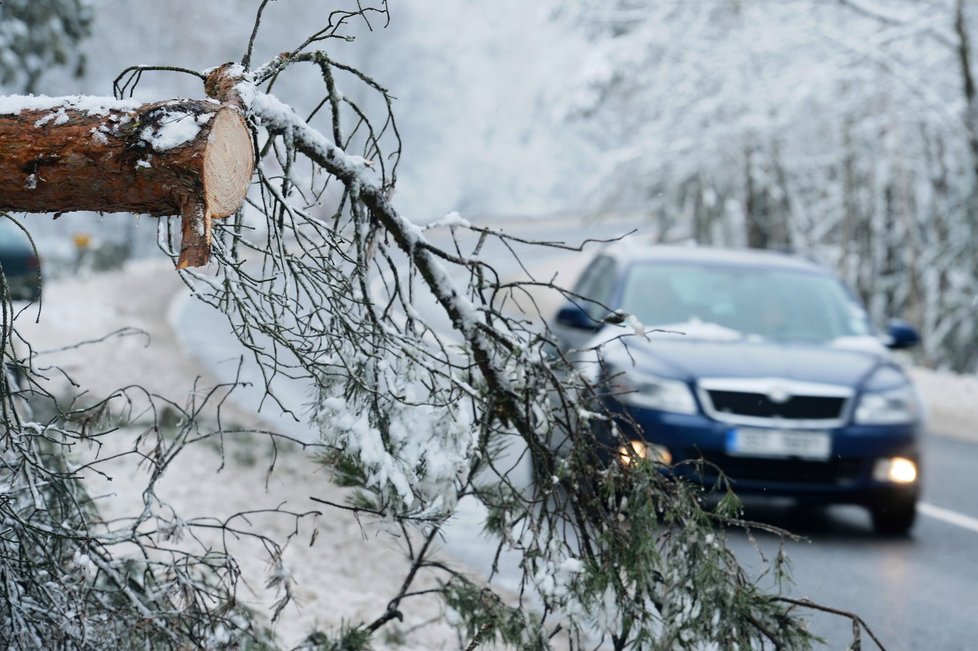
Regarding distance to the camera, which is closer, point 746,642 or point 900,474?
point 746,642

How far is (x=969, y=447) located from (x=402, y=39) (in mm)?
37330

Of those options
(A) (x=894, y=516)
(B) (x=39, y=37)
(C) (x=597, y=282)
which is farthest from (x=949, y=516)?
(B) (x=39, y=37)

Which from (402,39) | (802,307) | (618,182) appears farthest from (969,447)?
(402,39)

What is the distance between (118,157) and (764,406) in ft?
15.2

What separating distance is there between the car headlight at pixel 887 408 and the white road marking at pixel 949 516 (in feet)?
3.63

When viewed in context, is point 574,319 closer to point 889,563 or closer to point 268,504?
point 268,504

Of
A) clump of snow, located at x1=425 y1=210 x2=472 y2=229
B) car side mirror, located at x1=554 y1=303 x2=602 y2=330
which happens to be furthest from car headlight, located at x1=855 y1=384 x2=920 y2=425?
clump of snow, located at x1=425 y1=210 x2=472 y2=229

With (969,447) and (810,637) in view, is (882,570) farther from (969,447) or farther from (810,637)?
(969,447)

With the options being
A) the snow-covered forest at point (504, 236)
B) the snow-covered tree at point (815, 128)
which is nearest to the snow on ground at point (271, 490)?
the snow-covered forest at point (504, 236)

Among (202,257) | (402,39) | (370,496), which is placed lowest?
(370,496)

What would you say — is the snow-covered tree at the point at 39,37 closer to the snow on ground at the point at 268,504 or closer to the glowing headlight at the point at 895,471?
the snow on ground at the point at 268,504

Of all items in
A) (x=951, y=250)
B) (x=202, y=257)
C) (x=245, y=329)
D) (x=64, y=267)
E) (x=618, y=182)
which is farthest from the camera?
(x=64, y=267)

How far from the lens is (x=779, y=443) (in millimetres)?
6613

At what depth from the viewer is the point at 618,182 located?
24219 mm
